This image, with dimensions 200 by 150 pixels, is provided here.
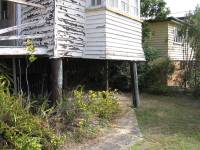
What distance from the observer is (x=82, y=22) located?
41.1 ft

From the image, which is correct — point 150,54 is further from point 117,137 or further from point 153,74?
point 117,137

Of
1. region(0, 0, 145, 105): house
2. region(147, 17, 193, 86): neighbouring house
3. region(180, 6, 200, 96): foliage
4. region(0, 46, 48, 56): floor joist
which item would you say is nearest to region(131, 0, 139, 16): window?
region(0, 0, 145, 105): house

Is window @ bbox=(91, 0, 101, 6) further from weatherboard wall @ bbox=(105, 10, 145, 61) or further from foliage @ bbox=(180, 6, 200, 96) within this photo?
foliage @ bbox=(180, 6, 200, 96)

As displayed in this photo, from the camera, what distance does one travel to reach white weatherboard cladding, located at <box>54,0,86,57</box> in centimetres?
1139

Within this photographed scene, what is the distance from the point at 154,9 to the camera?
27609 mm

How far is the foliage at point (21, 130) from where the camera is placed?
7.98m

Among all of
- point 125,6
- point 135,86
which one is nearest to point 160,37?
point 135,86

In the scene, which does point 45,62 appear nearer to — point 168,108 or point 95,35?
point 95,35

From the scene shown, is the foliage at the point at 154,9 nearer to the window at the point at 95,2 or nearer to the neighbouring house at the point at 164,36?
the neighbouring house at the point at 164,36

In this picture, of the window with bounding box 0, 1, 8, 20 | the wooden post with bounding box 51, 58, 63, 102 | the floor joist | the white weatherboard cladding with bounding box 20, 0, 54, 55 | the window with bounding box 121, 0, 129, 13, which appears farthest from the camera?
the window with bounding box 121, 0, 129, 13

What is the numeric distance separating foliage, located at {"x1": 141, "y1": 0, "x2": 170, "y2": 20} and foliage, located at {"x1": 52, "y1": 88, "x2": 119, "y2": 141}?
16.3 meters

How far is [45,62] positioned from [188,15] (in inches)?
393

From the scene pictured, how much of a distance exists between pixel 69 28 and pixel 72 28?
0.17 m

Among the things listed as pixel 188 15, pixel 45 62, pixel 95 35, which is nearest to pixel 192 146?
pixel 95 35
